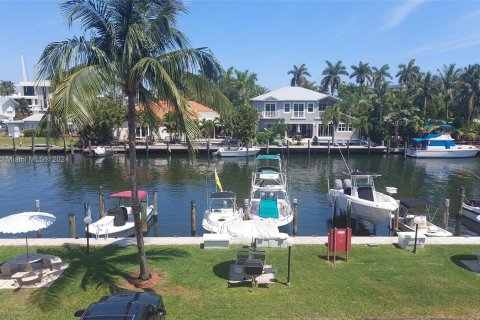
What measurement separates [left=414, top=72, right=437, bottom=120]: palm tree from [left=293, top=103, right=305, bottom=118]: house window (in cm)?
2100

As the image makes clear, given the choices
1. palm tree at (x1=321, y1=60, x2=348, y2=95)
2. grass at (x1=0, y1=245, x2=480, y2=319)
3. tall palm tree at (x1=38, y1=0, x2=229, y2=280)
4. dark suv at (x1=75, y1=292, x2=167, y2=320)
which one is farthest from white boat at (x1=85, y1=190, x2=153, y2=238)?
palm tree at (x1=321, y1=60, x2=348, y2=95)

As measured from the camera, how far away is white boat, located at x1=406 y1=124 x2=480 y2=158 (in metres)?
61.1

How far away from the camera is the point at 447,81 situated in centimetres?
7700

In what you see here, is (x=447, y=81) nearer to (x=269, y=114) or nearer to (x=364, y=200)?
(x=269, y=114)

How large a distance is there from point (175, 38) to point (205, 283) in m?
8.07

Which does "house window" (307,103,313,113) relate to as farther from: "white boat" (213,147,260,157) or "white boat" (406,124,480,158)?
"white boat" (406,124,480,158)

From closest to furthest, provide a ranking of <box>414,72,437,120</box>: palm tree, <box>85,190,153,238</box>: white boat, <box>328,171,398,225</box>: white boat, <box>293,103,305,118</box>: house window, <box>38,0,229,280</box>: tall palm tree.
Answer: <box>38,0,229,280</box>: tall palm tree, <box>85,190,153,238</box>: white boat, <box>328,171,398,225</box>: white boat, <box>414,72,437,120</box>: palm tree, <box>293,103,305,118</box>: house window

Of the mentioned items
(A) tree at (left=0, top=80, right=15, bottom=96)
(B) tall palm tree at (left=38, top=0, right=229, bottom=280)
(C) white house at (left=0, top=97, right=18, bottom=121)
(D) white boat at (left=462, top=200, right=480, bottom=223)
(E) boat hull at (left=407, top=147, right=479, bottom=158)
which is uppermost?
(A) tree at (left=0, top=80, right=15, bottom=96)

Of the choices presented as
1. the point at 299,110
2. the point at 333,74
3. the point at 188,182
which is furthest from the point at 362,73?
the point at 188,182

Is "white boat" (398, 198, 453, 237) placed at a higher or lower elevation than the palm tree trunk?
lower

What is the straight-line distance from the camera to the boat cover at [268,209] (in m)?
23.2

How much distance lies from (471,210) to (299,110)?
47.7 metres

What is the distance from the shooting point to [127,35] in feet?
35.3

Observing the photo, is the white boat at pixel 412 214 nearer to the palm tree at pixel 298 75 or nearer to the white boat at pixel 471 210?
the white boat at pixel 471 210
